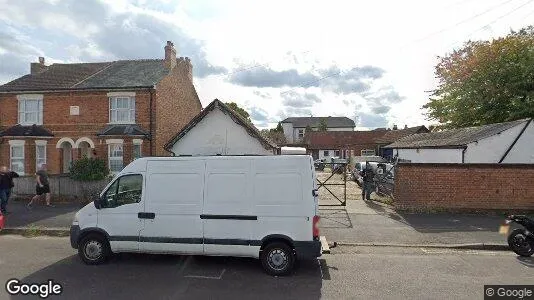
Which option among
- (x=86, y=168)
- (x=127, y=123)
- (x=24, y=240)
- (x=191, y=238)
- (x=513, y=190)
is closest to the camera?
(x=191, y=238)

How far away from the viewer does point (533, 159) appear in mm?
15508

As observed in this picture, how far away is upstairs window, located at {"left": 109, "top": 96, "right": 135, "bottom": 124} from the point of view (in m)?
19.0

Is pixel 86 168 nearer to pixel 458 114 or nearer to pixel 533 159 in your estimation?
pixel 533 159

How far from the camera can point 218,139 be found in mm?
15555

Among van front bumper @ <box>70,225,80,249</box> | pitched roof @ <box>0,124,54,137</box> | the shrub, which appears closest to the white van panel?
van front bumper @ <box>70,225,80,249</box>

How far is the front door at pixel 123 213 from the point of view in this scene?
23.1ft

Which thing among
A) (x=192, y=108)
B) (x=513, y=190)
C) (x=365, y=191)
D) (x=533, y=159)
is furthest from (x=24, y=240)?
(x=533, y=159)

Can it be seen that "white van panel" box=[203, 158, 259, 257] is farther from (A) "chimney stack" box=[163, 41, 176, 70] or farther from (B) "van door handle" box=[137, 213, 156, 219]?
(A) "chimney stack" box=[163, 41, 176, 70]

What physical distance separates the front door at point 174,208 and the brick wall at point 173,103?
12.4m

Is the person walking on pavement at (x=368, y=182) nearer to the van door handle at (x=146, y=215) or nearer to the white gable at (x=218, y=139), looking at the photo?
the white gable at (x=218, y=139)

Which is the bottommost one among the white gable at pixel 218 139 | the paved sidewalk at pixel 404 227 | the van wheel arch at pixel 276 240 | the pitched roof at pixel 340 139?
the paved sidewalk at pixel 404 227

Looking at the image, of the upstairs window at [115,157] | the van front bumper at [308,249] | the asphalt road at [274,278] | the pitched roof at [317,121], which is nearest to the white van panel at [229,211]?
the asphalt road at [274,278]

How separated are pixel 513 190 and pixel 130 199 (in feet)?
42.6

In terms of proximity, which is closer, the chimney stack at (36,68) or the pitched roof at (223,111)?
the pitched roof at (223,111)
